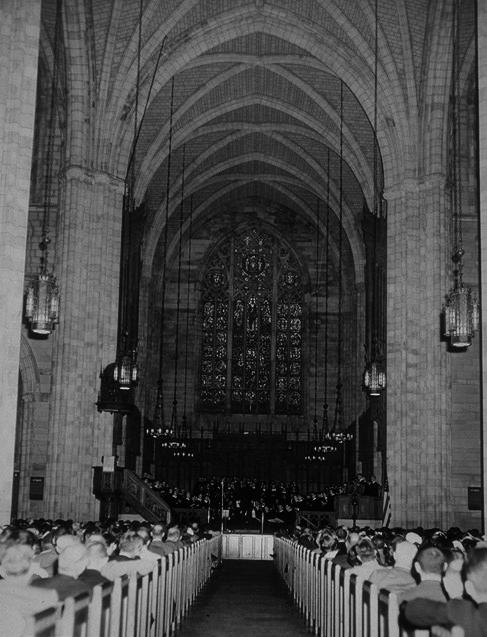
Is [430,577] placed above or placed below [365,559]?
above

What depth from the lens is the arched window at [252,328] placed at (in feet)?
142

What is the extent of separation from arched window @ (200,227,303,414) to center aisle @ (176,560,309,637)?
2241 centimetres

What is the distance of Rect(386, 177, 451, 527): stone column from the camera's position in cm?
2327

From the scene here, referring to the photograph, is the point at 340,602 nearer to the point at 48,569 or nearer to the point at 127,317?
the point at 48,569

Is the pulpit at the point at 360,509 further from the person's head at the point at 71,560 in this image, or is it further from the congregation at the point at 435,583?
the person's head at the point at 71,560

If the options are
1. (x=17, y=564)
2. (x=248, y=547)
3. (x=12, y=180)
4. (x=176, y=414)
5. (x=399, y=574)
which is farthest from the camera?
(x=176, y=414)

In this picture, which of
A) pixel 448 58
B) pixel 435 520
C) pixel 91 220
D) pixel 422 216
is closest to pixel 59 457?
pixel 91 220

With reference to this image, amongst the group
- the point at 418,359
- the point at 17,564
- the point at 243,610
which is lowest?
the point at 243,610

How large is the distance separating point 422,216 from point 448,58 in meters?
4.08

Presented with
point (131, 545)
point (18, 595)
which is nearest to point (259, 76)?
point (131, 545)

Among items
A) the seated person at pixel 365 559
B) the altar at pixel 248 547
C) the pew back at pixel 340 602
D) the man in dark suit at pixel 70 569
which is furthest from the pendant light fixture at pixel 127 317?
the man in dark suit at pixel 70 569

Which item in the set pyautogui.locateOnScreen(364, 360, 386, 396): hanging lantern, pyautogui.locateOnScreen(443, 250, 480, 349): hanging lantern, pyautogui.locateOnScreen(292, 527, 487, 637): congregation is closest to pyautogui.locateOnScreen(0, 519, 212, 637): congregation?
pyautogui.locateOnScreen(292, 527, 487, 637): congregation

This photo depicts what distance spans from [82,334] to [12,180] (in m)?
11.2

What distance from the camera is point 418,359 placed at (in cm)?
2402
